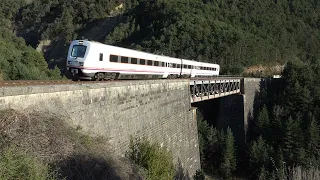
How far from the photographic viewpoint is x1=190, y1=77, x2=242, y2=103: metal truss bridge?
1039 inches

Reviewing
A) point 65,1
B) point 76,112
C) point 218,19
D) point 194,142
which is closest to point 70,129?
point 76,112

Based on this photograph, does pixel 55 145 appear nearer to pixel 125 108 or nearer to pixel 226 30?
pixel 125 108

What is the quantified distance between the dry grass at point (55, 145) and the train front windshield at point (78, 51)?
4.94 metres

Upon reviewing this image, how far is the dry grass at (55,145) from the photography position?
7.68m

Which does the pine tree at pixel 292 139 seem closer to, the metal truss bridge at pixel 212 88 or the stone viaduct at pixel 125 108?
the metal truss bridge at pixel 212 88

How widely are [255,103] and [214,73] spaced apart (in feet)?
25.0

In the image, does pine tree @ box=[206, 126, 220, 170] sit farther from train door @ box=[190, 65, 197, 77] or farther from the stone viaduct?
the stone viaduct

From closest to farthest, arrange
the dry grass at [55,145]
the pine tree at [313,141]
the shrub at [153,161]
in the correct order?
the dry grass at [55,145], the shrub at [153,161], the pine tree at [313,141]

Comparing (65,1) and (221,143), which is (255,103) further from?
(65,1)

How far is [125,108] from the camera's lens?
14289 mm

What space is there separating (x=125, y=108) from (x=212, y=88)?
2069 cm

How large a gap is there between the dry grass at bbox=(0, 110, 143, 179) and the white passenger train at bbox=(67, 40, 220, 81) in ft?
15.6

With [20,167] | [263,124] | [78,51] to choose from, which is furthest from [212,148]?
[20,167]

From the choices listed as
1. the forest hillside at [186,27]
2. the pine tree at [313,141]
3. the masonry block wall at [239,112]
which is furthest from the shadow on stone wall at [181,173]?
the forest hillside at [186,27]
